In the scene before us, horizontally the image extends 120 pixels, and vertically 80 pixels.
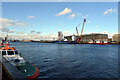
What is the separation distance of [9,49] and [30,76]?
12.4m

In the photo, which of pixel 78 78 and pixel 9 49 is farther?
pixel 9 49

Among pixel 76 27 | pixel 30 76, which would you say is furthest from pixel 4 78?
pixel 76 27

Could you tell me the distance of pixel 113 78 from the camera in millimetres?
15328

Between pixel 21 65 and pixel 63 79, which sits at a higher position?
pixel 21 65

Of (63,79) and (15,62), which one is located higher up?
(15,62)

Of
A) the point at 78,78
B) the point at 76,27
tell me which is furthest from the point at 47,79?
the point at 76,27

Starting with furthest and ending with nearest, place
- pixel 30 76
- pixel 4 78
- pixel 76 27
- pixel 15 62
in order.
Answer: pixel 76 27
pixel 15 62
pixel 30 76
pixel 4 78

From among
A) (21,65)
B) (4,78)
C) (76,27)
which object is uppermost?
(76,27)

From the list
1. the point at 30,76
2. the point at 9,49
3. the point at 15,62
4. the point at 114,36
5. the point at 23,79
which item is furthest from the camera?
the point at 114,36

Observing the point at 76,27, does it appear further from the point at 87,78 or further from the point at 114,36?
the point at 87,78

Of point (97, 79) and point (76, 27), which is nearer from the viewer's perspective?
point (97, 79)

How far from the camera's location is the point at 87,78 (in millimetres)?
14984

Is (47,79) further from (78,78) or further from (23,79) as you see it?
(23,79)

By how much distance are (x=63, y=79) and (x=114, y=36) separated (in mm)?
187086
